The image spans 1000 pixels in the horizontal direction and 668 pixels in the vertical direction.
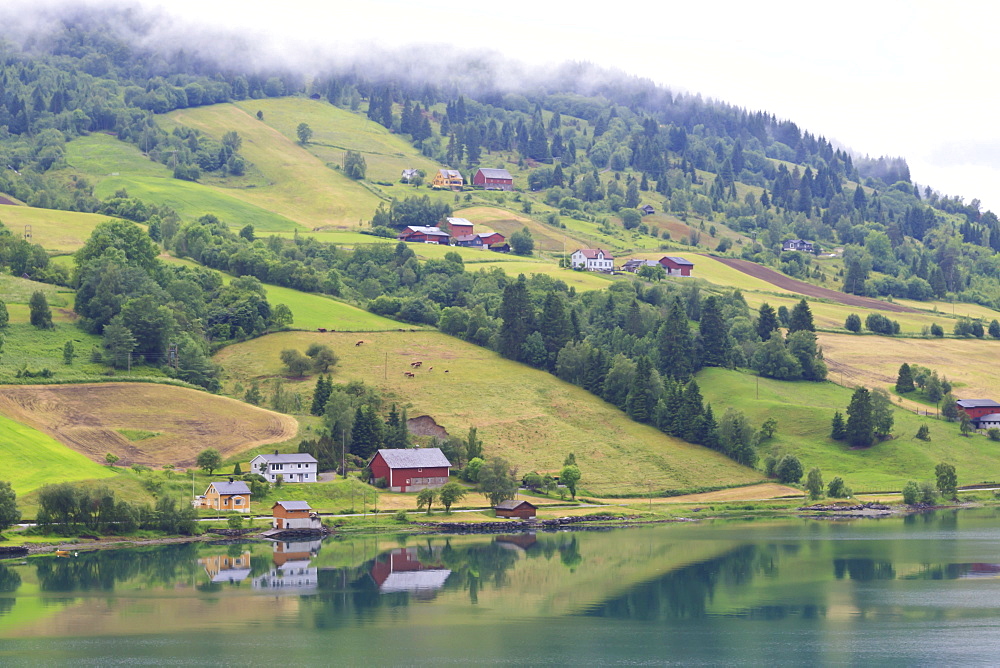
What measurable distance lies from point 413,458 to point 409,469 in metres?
1.49

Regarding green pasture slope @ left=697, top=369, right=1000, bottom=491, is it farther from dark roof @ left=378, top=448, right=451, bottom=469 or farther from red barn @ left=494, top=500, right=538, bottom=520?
dark roof @ left=378, top=448, right=451, bottom=469

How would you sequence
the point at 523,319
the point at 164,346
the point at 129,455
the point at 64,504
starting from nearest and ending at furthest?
the point at 64,504 < the point at 129,455 < the point at 164,346 < the point at 523,319

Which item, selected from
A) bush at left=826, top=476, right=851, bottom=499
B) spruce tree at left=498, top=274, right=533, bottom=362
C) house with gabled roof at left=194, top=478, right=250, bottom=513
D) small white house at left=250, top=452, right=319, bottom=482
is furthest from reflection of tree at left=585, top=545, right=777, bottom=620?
spruce tree at left=498, top=274, right=533, bottom=362

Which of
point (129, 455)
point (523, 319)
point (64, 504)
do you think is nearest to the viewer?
point (64, 504)

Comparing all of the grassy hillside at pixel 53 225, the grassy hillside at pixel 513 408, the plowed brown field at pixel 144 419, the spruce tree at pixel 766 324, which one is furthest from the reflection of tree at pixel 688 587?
the grassy hillside at pixel 53 225

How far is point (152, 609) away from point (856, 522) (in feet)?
226

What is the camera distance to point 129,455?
12019 centimetres

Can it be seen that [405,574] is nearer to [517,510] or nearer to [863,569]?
[517,510]

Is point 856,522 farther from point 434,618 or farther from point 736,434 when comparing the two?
point 434,618

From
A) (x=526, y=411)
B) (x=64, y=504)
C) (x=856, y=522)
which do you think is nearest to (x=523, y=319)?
(x=526, y=411)

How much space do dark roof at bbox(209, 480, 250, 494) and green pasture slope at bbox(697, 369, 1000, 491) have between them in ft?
190

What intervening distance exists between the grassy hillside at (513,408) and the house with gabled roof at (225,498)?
94.5 feet

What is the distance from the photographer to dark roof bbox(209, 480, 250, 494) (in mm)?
113375

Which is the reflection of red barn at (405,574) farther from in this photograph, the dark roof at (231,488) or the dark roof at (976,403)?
the dark roof at (976,403)
